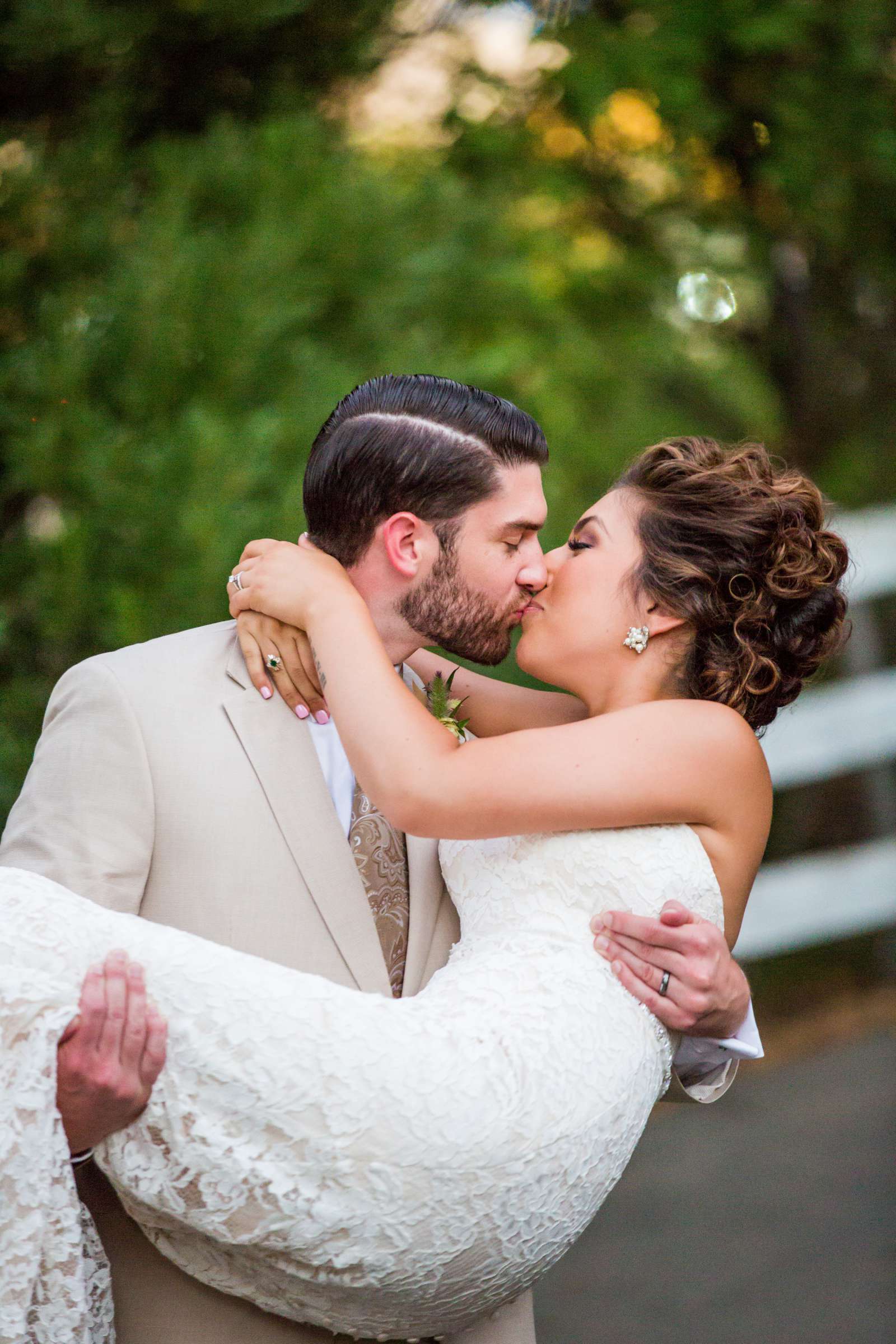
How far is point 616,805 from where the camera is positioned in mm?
2295

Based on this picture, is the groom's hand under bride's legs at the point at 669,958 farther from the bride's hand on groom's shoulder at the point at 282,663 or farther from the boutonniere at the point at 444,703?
the bride's hand on groom's shoulder at the point at 282,663

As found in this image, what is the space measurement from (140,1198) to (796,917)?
4.92 meters

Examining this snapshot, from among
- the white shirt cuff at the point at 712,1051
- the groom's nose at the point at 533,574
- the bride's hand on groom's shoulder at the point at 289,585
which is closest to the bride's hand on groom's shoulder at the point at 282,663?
the bride's hand on groom's shoulder at the point at 289,585

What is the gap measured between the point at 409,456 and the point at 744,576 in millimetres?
715

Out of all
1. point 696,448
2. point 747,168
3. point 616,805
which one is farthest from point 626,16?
point 616,805

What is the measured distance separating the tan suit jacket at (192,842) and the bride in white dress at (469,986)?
10 cm

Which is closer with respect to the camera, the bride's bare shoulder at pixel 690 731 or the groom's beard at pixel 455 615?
the bride's bare shoulder at pixel 690 731

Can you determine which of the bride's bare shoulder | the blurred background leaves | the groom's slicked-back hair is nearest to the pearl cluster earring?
the bride's bare shoulder

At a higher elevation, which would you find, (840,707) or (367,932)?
(367,932)

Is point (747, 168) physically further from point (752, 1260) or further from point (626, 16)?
point (752, 1260)

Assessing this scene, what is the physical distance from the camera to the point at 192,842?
2.21 metres

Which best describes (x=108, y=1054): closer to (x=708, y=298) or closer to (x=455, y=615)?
(x=455, y=615)

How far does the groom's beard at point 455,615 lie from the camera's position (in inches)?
103

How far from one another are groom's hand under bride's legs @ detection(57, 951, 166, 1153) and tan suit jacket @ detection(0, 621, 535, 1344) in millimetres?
318
